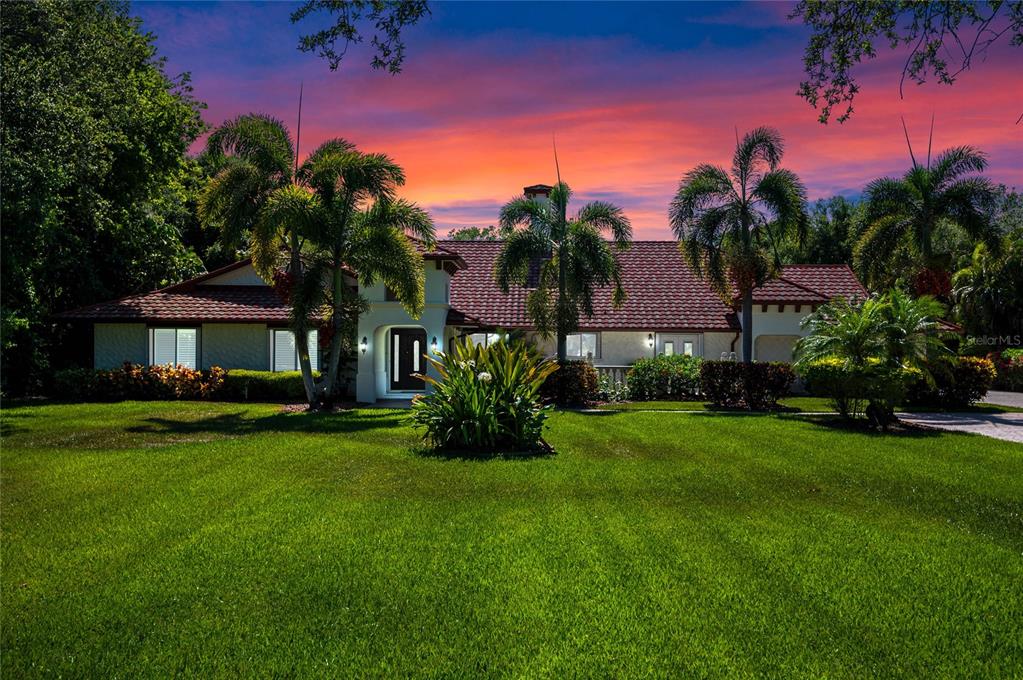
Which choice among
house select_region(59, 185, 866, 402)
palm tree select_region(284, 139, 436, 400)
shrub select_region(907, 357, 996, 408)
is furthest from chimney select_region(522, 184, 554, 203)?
shrub select_region(907, 357, 996, 408)

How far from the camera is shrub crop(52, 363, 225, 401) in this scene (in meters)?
27.8

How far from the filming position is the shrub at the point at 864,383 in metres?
19.2

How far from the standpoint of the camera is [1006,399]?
32.0m

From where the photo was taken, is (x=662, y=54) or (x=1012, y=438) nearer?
(x=662, y=54)

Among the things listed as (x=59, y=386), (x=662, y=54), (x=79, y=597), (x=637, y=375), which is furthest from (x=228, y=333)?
(x=79, y=597)

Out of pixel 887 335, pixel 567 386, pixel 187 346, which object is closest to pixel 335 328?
pixel 567 386

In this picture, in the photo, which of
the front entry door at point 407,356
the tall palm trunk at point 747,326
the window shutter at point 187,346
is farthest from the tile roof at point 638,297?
the window shutter at point 187,346

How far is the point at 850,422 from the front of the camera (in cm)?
2092

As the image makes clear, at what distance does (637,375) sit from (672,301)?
6.47 m

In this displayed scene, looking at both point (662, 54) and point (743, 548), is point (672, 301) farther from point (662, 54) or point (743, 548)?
point (743, 548)

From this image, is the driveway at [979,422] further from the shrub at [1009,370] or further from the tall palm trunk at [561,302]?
the shrub at [1009,370]

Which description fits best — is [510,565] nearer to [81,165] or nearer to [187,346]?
[81,165]

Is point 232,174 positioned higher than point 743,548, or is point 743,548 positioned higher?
point 232,174

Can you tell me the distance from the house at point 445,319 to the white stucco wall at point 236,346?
4 cm
